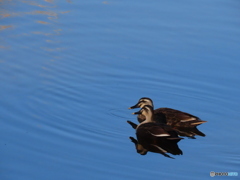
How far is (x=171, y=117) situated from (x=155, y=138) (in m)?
0.80

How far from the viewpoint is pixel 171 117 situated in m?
13.2

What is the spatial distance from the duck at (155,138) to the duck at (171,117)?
16 cm

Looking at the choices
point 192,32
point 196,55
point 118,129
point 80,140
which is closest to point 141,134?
point 118,129

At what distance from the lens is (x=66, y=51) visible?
15.5m

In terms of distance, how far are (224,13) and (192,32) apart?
1.91 metres

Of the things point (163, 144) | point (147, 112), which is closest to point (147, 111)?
point (147, 112)

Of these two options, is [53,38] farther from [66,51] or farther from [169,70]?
[169,70]

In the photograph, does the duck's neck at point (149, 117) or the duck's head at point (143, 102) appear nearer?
the duck's head at point (143, 102)

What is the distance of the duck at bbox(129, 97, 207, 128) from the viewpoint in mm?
12760

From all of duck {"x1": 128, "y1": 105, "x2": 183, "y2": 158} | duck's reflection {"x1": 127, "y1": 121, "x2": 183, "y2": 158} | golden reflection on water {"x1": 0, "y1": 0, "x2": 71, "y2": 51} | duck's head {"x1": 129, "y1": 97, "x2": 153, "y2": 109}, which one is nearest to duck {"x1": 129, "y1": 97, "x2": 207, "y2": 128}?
duck's head {"x1": 129, "y1": 97, "x2": 153, "y2": 109}

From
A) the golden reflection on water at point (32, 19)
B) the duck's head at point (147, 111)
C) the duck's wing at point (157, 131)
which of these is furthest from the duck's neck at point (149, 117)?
the golden reflection on water at point (32, 19)

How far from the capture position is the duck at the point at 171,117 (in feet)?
41.9

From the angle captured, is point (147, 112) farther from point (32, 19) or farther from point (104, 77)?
point (32, 19)

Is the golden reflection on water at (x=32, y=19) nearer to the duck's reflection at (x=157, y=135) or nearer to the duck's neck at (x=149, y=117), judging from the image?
the duck's neck at (x=149, y=117)
